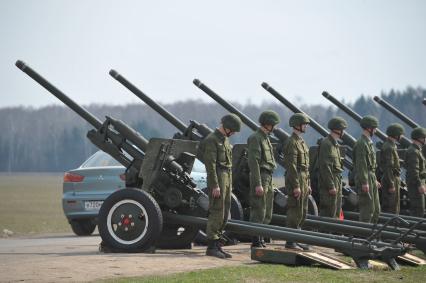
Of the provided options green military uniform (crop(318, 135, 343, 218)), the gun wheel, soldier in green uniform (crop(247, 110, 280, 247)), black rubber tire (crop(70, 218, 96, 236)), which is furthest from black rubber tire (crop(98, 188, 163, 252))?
black rubber tire (crop(70, 218, 96, 236))

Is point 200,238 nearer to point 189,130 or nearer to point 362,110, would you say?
point 189,130

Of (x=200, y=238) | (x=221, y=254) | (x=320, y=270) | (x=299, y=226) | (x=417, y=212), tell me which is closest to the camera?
(x=320, y=270)

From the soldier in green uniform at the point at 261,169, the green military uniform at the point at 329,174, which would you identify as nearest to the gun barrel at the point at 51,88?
the soldier in green uniform at the point at 261,169

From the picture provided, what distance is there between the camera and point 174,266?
1366 cm

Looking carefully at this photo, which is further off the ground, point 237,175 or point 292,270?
point 237,175

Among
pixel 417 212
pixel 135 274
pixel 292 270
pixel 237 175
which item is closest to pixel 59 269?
pixel 135 274

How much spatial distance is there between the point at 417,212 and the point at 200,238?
17.4 feet

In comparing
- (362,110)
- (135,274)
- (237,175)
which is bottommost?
(135,274)

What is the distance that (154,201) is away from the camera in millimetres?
15344

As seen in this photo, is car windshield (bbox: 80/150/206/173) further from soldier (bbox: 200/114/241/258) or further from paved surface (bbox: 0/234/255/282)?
soldier (bbox: 200/114/241/258)

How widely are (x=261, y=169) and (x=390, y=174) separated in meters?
4.76

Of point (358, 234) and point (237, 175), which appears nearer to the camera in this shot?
point (358, 234)

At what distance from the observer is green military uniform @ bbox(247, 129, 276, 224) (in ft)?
52.3

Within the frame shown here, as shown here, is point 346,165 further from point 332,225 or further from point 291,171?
point 291,171
